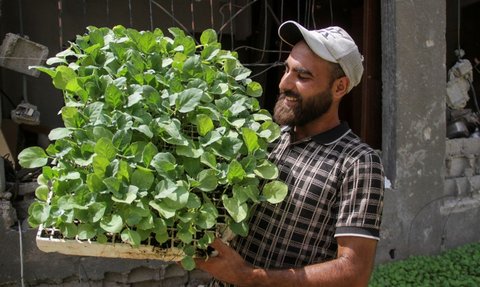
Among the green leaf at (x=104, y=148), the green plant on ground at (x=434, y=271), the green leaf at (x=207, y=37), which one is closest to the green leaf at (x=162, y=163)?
the green leaf at (x=104, y=148)

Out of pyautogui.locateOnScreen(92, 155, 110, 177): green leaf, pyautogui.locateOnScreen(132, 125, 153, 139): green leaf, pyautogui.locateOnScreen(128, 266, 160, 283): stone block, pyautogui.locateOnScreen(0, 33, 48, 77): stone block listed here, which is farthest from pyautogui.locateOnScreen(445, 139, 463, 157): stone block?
pyautogui.locateOnScreen(92, 155, 110, 177): green leaf

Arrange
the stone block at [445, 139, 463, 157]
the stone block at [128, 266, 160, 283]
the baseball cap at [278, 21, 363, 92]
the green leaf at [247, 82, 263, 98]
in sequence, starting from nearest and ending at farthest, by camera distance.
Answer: the baseball cap at [278, 21, 363, 92] < the green leaf at [247, 82, 263, 98] < the stone block at [128, 266, 160, 283] < the stone block at [445, 139, 463, 157]

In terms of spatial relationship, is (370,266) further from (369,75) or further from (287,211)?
(369,75)

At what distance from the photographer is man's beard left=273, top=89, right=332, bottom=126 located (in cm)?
171

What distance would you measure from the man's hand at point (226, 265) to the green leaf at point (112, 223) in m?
0.30

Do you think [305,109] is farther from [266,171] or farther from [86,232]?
[86,232]

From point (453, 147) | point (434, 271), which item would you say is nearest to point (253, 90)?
point (434, 271)

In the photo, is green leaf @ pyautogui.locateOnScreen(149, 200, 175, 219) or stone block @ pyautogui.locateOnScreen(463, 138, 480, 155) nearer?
green leaf @ pyautogui.locateOnScreen(149, 200, 175, 219)

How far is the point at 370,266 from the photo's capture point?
1.58 meters

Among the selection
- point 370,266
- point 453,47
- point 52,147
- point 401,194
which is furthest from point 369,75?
point 52,147

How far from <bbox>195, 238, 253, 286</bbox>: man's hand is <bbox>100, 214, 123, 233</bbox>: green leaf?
0.30 meters

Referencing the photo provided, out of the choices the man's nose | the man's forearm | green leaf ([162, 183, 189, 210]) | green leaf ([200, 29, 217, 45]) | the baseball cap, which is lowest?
the man's forearm

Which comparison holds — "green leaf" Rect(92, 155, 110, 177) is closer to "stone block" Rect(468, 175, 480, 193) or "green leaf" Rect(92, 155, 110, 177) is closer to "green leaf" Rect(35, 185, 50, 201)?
"green leaf" Rect(35, 185, 50, 201)

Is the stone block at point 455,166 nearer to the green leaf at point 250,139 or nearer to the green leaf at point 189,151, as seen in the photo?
the green leaf at point 250,139
